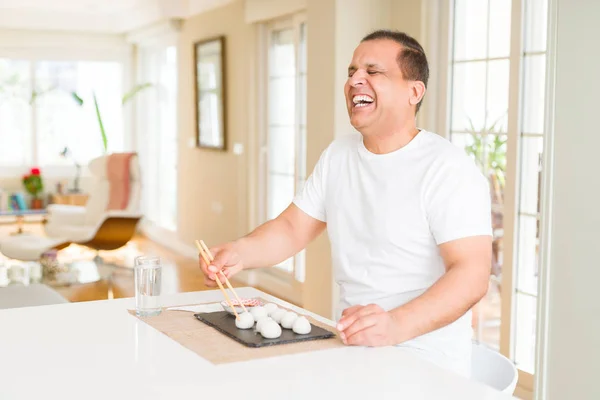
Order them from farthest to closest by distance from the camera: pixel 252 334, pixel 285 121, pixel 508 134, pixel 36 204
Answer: pixel 36 204 → pixel 285 121 → pixel 508 134 → pixel 252 334

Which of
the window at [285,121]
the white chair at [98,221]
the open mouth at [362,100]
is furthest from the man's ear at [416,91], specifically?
the white chair at [98,221]

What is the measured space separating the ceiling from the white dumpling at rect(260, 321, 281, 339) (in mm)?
6984

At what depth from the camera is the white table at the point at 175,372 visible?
1411 millimetres

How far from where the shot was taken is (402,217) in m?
1.97

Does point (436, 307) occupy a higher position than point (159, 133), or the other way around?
point (159, 133)

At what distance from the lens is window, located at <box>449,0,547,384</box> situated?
3746mm

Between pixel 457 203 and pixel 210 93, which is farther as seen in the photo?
pixel 210 93

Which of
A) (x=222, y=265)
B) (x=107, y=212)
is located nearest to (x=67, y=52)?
(x=107, y=212)

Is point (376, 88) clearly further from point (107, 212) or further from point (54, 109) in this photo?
point (54, 109)

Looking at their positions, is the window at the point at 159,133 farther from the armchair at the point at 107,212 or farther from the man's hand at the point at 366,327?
the man's hand at the point at 366,327

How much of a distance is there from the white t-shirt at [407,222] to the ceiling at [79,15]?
262 inches

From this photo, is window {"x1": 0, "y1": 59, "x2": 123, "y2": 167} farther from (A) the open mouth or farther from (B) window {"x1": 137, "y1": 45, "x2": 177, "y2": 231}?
(A) the open mouth

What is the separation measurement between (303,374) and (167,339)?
373 mm

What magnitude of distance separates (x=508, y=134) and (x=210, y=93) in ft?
13.2
